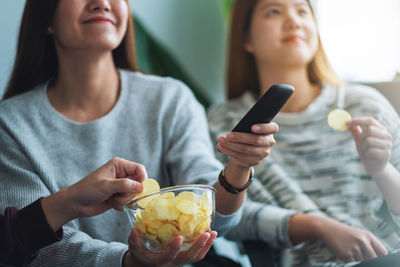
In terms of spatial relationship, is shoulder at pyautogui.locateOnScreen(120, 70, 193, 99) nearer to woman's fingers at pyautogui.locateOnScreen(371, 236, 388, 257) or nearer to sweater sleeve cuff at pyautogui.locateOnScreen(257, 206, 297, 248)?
sweater sleeve cuff at pyautogui.locateOnScreen(257, 206, 297, 248)

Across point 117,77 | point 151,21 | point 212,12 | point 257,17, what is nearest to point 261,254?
point 117,77

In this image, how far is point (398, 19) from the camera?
121 centimetres

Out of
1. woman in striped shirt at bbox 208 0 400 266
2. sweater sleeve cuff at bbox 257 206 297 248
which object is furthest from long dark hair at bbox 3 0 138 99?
sweater sleeve cuff at bbox 257 206 297 248

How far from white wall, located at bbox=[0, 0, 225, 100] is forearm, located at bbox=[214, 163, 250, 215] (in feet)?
2.98

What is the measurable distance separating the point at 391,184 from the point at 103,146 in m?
0.71

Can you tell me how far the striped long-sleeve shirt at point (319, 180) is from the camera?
1.05 meters

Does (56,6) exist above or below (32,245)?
above

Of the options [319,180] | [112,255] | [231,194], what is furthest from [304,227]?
[112,255]

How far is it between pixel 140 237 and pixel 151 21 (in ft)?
3.79

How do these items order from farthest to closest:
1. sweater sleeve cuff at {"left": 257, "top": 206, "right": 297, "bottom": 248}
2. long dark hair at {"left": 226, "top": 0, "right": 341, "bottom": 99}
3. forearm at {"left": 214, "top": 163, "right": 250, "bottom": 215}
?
1. long dark hair at {"left": 226, "top": 0, "right": 341, "bottom": 99}
2. sweater sleeve cuff at {"left": 257, "top": 206, "right": 297, "bottom": 248}
3. forearm at {"left": 214, "top": 163, "right": 250, "bottom": 215}

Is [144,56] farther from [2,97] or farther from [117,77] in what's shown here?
[2,97]

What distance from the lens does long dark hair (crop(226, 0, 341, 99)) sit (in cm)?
137

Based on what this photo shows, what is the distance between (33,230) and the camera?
0.77 m

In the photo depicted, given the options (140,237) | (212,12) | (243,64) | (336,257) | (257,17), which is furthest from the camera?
(212,12)
